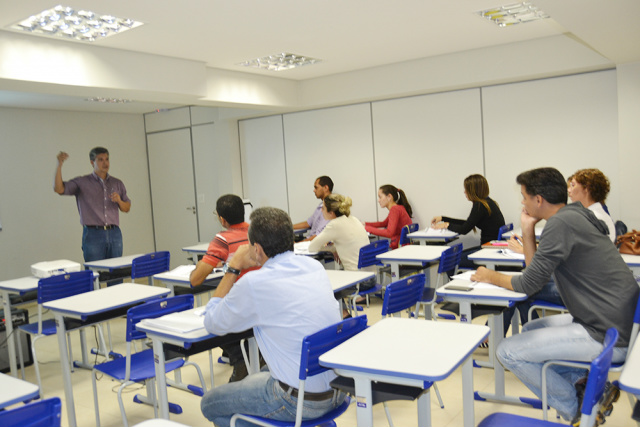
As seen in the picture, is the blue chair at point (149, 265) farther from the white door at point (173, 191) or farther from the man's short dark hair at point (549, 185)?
the white door at point (173, 191)

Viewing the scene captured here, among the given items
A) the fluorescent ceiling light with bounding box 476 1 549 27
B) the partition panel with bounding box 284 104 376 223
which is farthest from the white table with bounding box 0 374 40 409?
the partition panel with bounding box 284 104 376 223

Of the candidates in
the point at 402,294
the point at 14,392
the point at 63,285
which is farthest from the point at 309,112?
the point at 14,392

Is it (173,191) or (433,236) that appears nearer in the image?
(433,236)

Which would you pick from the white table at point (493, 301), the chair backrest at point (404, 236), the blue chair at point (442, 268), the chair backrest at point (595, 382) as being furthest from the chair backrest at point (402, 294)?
the chair backrest at point (404, 236)

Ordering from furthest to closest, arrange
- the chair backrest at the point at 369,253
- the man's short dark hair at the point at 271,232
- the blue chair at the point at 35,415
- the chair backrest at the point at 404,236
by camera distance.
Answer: the chair backrest at the point at 404,236, the chair backrest at the point at 369,253, the man's short dark hair at the point at 271,232, the blue chair at the point at 35,415

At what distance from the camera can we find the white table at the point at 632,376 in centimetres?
165

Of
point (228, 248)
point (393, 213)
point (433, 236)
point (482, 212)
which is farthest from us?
point (393, 213)

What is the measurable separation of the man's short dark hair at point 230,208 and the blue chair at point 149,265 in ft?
5.27

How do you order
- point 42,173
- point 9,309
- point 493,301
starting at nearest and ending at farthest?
point 493,301, point 9,309, point 42,173

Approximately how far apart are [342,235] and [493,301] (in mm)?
2474

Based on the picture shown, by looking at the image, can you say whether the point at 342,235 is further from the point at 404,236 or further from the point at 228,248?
the point at 228,248

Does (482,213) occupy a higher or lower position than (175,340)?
higher

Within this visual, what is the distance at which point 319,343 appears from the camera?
2217 millimetres

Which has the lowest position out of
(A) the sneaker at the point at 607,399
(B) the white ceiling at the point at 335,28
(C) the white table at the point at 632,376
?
(A) the sneaker at the point at 607,399
